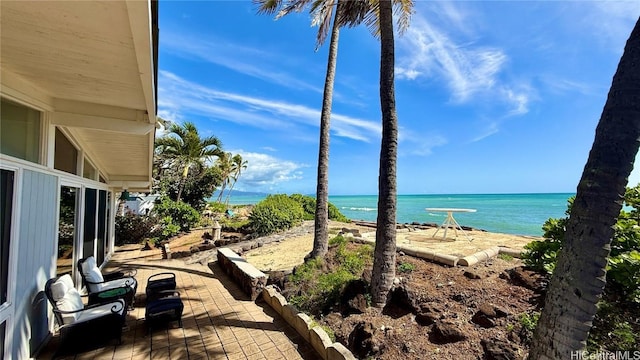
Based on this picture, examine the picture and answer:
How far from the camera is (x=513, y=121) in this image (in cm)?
2238

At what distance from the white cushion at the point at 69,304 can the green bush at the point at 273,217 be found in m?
8.06

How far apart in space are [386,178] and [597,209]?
9.09ft

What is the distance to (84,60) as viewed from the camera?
2.55 m

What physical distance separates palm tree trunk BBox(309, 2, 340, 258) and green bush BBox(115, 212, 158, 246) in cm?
961

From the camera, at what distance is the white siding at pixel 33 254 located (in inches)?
122

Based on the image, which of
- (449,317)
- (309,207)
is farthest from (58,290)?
(309,207)

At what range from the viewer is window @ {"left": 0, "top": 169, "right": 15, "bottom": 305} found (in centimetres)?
274

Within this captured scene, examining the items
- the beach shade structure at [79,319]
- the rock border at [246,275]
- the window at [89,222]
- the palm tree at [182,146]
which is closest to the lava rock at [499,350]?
the rock border at [246,275]

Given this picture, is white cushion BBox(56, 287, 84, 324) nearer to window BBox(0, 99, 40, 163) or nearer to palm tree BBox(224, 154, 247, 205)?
window BBox(0, 99, 40, 163)

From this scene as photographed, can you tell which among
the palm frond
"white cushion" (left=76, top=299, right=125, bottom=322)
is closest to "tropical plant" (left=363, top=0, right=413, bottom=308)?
"white cushion" (left=76, top=299, right=125, bottom=322)

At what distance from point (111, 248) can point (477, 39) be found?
14.0 meters

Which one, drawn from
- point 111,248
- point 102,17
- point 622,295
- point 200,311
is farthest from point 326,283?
point 111,248

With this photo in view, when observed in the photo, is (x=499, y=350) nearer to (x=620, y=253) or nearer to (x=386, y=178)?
(x=620, y=253)

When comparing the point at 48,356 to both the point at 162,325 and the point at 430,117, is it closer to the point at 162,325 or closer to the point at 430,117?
the point at 162,325
